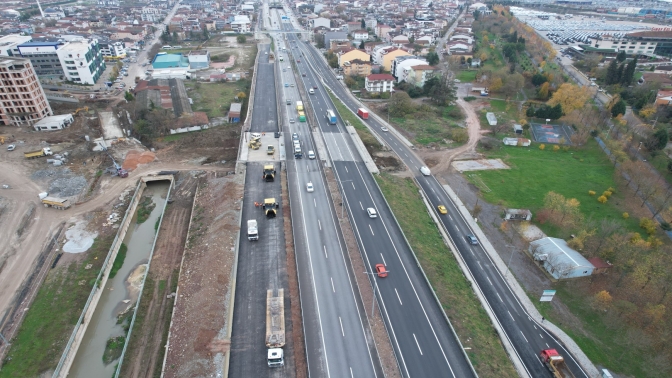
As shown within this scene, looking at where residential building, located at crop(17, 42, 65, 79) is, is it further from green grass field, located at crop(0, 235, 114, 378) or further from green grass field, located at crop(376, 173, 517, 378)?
green grass field, located at crop(376, 173, 517, 378)

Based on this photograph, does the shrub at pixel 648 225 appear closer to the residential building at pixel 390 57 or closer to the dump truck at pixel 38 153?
the residential building at pixel 390 57

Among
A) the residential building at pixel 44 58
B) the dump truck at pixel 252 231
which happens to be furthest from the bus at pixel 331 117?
the residential building at pixel 44 58

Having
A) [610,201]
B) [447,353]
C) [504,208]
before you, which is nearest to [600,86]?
[610,201]

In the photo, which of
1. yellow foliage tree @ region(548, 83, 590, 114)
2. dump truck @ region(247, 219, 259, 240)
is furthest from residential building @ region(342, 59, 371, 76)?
dump truck @ region(247, 219, 259, 240)

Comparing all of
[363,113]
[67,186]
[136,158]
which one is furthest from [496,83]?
[67,186]

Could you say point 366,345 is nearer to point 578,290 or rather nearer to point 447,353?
point 447,353

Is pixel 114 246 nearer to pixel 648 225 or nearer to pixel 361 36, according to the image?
pixel 648 225
